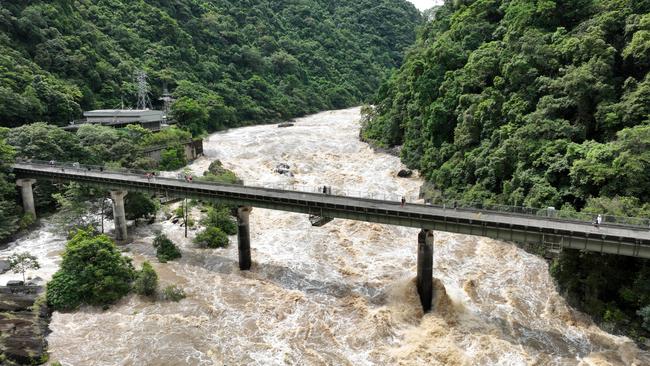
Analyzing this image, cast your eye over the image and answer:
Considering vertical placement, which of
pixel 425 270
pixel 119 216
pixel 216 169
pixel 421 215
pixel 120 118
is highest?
pixel 120 118

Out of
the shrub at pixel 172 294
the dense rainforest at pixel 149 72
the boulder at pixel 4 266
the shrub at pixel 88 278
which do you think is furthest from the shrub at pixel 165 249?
the dense rainforest at pixel 149 72

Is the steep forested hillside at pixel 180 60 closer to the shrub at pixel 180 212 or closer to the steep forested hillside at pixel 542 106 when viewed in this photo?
the shrub at pixel 180 212

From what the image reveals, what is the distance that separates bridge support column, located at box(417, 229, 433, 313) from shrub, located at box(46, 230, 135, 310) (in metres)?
24.1

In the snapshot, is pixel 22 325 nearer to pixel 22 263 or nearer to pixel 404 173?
pixel 22 263

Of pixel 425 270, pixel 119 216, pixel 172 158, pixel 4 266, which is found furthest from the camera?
pixel 172 158

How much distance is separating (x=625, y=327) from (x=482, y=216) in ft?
39.9

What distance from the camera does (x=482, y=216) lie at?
35.2 metres

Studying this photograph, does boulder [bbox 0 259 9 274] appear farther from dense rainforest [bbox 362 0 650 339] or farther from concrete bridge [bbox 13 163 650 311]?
dense rainforest [bbox 362 0 650 339]

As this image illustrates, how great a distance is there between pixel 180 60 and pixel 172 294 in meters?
108

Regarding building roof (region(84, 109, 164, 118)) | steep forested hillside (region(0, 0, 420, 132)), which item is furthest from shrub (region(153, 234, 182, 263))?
building roof (region(84, 109, 164, 118))

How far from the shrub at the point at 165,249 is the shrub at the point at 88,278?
294 inches

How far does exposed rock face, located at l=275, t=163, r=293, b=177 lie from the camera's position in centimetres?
7238

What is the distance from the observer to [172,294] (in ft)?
122

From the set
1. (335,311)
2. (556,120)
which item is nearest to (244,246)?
(335,311)
